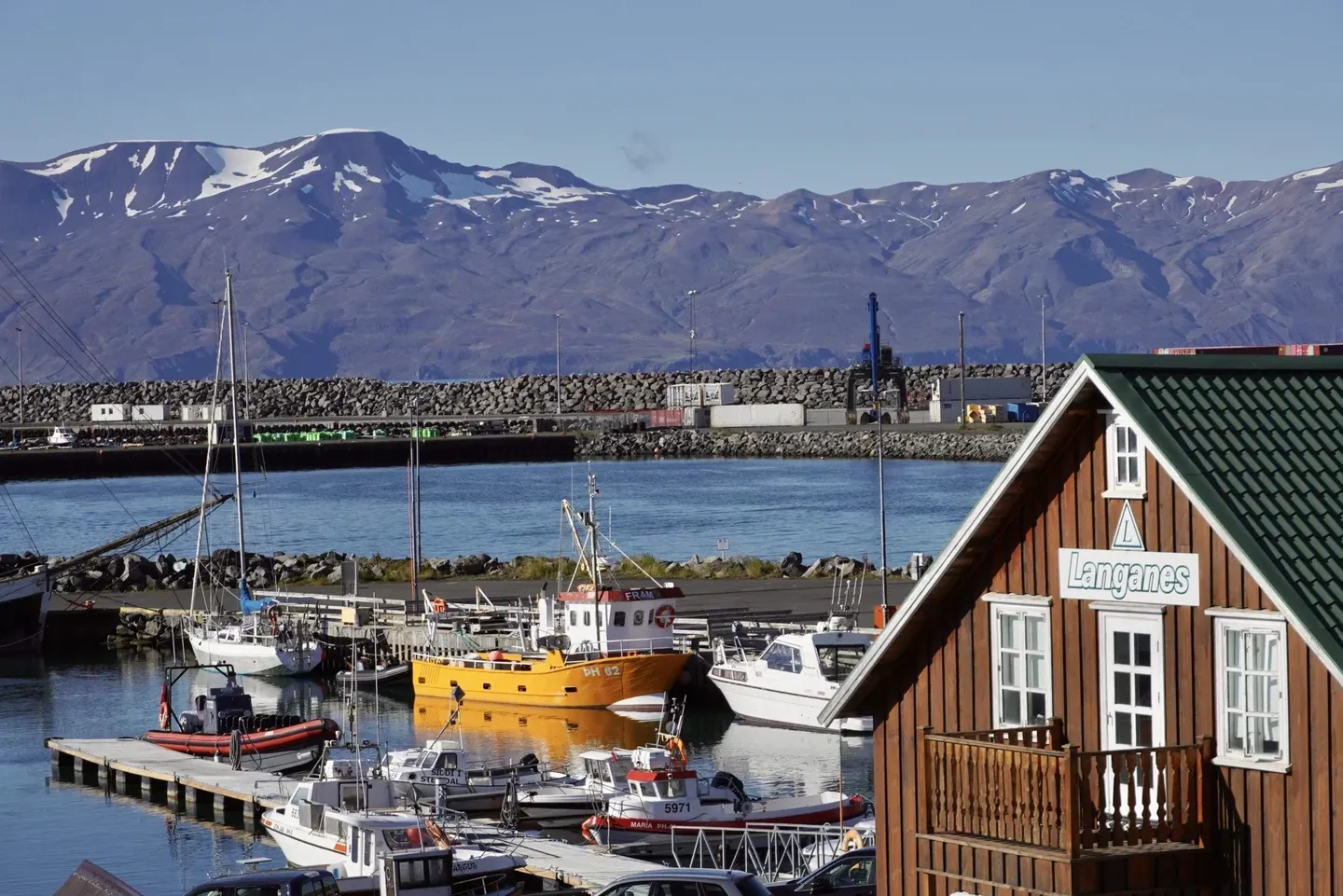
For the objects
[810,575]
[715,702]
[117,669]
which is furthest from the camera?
[810,575]

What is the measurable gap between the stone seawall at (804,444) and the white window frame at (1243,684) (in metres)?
127

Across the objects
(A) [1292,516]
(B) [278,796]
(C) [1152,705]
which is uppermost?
(A) [1292,516]

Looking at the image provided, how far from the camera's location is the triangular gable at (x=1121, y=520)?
12.6 metres

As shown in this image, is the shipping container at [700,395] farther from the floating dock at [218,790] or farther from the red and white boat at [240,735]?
the floating dock at [218,790]

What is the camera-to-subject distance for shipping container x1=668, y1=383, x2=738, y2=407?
610 ft

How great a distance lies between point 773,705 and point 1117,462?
29360 mm

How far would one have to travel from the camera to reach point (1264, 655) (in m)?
13.0

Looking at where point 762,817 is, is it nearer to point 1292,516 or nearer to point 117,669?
point 1292,516

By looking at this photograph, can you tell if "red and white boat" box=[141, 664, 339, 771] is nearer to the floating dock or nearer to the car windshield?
the floating dock

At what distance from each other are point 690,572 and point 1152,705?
1920 inches

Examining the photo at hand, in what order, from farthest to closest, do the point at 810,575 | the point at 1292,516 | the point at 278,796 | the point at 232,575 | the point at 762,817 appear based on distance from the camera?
the point at 232,575
the point at 810,575
the point at 278,796
the point at 762,817
the point at 1292,516

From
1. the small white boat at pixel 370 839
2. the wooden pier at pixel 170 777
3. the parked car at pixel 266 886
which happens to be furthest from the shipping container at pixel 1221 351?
the wooden pier at pixel 170 777

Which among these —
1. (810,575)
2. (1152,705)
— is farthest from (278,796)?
(810,575)

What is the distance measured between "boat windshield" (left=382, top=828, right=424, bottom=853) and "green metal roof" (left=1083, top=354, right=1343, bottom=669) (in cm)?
1534
